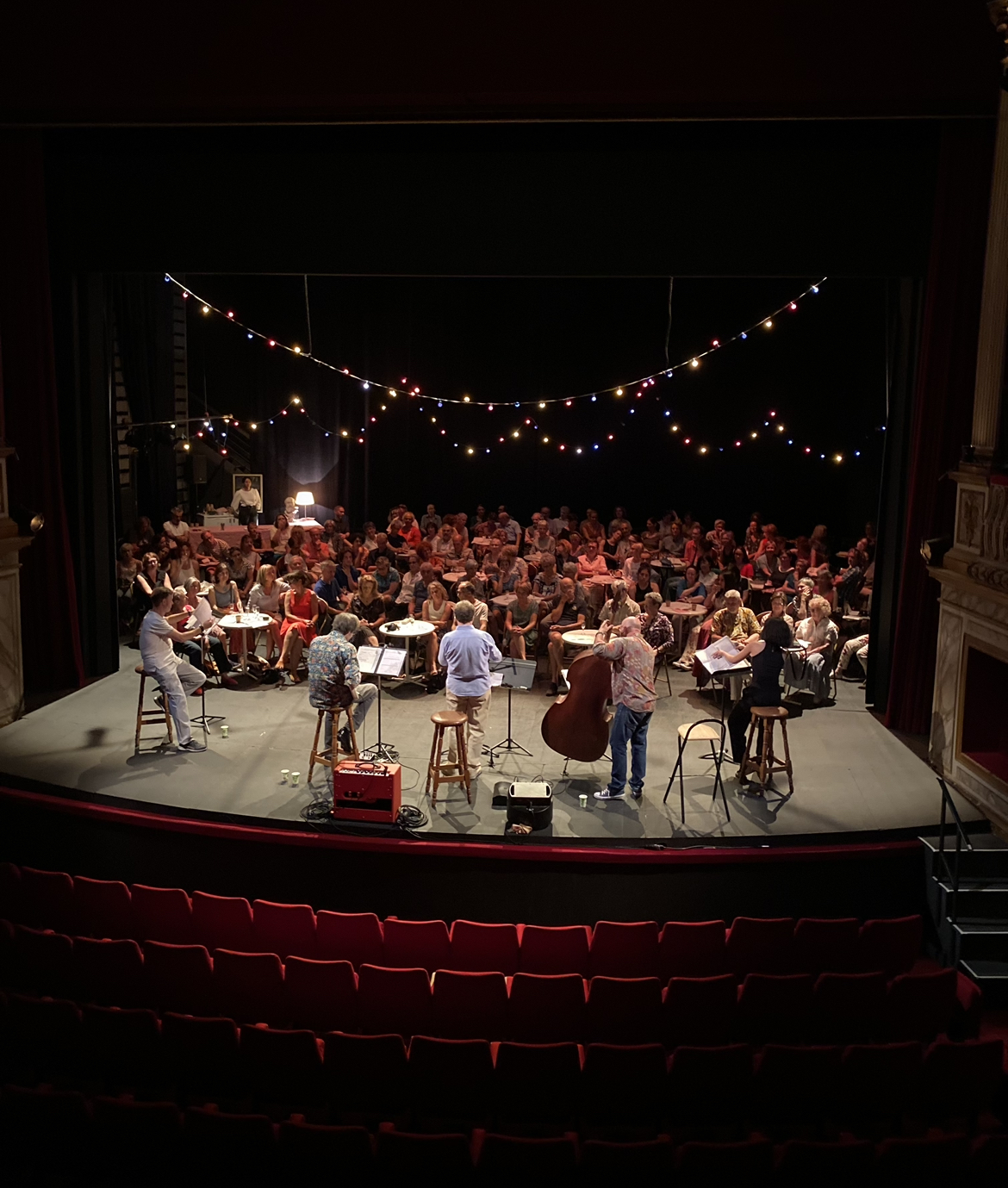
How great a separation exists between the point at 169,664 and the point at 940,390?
6089mm

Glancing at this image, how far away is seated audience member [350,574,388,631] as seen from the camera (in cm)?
1030

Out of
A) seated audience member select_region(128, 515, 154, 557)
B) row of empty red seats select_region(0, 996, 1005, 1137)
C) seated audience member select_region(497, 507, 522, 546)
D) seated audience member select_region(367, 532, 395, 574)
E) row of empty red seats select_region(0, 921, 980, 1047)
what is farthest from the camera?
seated audience member select_region(497, 507, 522, 546)

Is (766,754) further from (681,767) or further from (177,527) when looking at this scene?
(177,527)

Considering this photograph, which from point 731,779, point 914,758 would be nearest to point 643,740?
point 731,779

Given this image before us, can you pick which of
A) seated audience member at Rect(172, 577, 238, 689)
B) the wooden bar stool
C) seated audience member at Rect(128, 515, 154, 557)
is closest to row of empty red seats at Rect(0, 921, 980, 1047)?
the wooden bar stool

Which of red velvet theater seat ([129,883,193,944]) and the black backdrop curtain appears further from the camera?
the black backdrop curtain

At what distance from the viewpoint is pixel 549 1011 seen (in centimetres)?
491

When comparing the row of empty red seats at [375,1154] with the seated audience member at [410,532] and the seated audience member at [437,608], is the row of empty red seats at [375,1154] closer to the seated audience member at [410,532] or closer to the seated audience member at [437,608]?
the seated audience member at [437,608]

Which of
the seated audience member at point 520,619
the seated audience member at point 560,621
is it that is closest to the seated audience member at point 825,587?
the seated audience member at point 560,621

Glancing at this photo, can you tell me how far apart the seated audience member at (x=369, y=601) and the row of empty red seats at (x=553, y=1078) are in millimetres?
5985

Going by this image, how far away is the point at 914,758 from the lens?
317 inches

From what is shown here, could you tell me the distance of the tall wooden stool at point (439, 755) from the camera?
721 cm

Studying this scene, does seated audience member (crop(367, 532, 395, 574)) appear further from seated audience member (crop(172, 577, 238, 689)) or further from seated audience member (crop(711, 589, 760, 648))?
seated audience member (crop(711, 589, 760, 648))

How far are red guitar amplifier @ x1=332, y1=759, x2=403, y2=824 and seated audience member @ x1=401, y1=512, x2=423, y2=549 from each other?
677 centimetres
